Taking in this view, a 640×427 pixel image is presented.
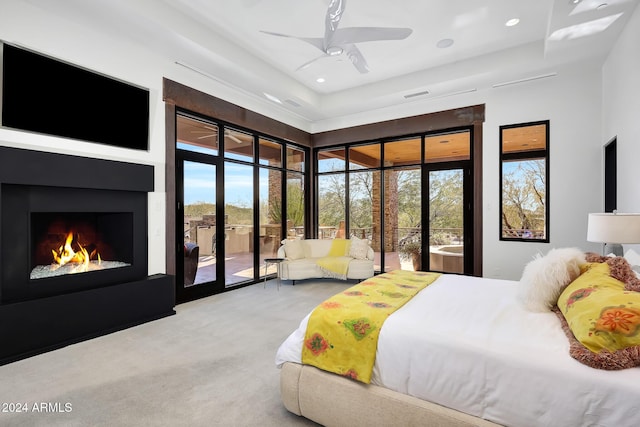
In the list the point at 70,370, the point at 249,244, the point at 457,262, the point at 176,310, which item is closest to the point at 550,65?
the point at 457,262

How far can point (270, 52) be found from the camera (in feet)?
14.6

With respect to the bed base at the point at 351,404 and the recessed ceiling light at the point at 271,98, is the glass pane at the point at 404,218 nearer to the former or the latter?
the recessed ceiling light at the point at 271,98

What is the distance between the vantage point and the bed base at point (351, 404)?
1461 millimetres

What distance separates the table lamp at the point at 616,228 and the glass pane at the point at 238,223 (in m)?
4.56

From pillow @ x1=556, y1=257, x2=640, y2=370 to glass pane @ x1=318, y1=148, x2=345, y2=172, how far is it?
538 cm

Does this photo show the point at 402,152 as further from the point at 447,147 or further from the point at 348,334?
the point at 348,334

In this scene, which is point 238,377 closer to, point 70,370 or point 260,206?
point 70,370

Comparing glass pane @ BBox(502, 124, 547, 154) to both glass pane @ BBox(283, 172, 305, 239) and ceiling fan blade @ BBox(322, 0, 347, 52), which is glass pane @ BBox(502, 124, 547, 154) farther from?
glass pane @ BBox(283, 172, 305, 239)

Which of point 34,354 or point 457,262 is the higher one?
point 457,262

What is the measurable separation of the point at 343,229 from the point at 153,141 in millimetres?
4020

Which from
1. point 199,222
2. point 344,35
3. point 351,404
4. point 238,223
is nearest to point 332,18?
point 344,35

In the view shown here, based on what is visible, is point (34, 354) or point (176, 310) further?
point (176, 310)

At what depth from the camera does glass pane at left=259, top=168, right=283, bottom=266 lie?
19.1 feet

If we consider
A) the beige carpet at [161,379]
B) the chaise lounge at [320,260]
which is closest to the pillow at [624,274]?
the beige carpet at [161,379]
